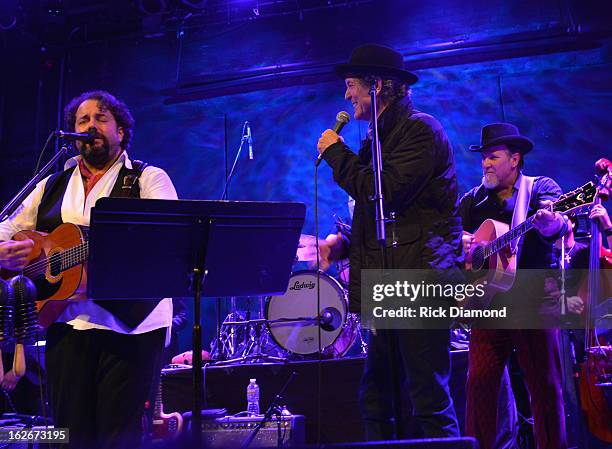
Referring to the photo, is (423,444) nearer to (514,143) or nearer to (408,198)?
(408,198)

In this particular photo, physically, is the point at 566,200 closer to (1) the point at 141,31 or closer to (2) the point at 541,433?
(2) the point at 541,433

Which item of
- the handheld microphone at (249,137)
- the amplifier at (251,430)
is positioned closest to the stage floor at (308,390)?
the amplifier at (251,430)

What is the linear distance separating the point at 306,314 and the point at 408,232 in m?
3.76

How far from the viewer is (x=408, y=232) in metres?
3.33

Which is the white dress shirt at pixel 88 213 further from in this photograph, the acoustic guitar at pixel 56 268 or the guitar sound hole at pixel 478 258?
the guitar sound hole at pixel 478 258

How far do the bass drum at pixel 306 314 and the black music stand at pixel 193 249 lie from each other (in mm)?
3711

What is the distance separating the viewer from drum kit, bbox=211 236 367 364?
6.73 metres

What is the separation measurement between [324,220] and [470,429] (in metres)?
4.68

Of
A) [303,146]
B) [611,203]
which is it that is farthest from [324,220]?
[611,203]

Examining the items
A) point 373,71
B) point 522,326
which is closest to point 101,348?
point 373,71

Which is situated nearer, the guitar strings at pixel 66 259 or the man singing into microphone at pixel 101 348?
the man singing into microphone at pixel 101 348

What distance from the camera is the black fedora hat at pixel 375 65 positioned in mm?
3566

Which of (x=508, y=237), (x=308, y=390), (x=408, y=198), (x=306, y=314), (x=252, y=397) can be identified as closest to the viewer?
(x=408, y=198)

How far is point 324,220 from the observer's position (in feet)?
28.8
